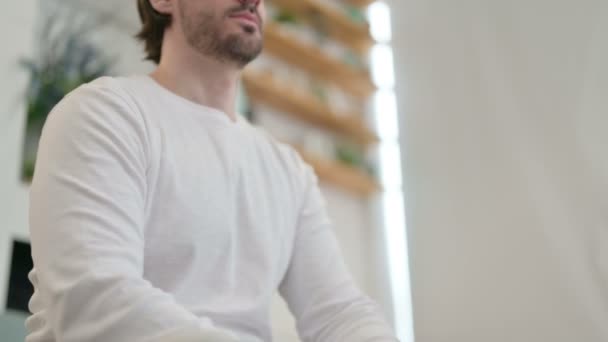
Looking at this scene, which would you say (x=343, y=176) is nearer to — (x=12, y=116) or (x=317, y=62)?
(x=317, y=62)

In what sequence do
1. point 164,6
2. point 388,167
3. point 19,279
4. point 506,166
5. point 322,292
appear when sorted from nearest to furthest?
point 506,166 → point 322,292 → point 164,6 → point 19,279 → point 388,167

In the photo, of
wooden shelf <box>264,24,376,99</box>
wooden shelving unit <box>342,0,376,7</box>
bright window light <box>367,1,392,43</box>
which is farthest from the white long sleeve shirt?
wooden shelving unit <box>342,0,376,7</box>

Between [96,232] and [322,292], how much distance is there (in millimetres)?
450

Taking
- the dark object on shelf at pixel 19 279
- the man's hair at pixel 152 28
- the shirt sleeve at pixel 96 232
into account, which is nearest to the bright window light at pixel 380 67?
the dark object on shelf at pixel 19 279

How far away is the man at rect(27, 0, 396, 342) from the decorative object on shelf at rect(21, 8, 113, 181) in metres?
1.54

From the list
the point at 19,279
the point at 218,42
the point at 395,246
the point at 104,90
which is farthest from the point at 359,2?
the point at 104,90

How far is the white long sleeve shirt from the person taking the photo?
888mm

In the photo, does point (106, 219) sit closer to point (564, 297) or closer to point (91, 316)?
point (91, 316)

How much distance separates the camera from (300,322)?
1.30m

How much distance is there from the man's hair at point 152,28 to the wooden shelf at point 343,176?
2.29m

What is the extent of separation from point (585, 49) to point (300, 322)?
624 millimetres

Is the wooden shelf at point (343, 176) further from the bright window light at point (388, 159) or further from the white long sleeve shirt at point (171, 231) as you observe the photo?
the white long sleeve shirt at point (171, 231)

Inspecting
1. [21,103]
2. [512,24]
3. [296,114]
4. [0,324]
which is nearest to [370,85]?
[296,114]

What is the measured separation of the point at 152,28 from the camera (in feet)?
5.07
